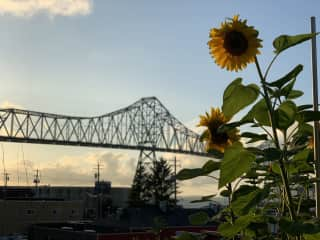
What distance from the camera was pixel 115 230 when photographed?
31391mm

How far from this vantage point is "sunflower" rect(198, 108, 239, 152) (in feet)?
6.70

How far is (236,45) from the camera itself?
Answer: 68.3 inches

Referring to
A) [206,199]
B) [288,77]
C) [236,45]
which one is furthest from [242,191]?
[236,45]

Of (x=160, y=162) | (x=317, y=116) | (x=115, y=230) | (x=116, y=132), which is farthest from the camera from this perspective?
(x=116, y=132)

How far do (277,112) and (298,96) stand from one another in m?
0.28

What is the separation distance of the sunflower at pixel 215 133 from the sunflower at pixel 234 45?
37cm

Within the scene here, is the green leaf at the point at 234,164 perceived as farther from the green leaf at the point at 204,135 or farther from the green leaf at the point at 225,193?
the green leaf at the point at 225,193

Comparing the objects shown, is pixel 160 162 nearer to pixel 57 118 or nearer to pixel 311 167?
pixel 57 118

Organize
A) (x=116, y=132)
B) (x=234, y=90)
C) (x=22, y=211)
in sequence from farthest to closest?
(x=116, y=132)
(x=22, y=211)
(x=234, y=90)

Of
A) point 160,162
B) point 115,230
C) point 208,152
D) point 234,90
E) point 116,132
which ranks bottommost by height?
point 115,230

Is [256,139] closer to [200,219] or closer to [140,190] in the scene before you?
[200,219]

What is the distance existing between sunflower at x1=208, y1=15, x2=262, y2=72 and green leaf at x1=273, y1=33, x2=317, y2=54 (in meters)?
0.06

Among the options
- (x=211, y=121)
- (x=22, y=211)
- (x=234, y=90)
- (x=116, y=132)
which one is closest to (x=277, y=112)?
(x=234, y=90)

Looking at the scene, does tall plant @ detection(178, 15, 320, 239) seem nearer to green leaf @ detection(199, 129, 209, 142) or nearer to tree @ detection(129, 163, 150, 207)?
green leaf @ detection(199, 129, 209, 142)
